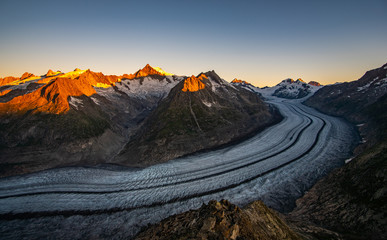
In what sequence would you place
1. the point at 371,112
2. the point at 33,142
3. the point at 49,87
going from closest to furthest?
the point at 33,142
the point at 371,112
the point at 49,87

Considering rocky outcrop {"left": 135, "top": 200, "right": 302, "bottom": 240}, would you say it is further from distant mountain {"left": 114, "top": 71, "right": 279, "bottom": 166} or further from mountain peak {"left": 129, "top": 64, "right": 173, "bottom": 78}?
mountain peak {"left": 129, "top": 64, "right": 173, "bottom": 78}

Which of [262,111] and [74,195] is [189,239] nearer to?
[74,195]

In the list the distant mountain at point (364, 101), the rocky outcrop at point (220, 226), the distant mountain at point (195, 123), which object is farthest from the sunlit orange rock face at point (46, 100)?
the distant mountain at point (364, 101)

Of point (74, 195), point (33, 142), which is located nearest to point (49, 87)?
point (33, 142)

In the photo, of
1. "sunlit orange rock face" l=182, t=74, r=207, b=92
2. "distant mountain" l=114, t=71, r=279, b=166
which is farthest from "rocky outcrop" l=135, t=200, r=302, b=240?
"sunlit orange rock face" l=182, t=74, r=207, b=92

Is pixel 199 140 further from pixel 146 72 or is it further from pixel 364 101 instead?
pixel 146 72

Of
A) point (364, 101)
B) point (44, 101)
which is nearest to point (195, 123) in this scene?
point (44, 101)
